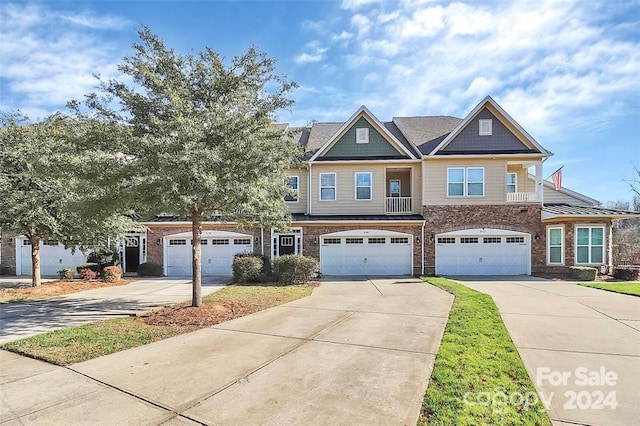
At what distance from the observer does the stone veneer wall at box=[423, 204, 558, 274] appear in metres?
18.6

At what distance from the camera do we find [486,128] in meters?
19.1

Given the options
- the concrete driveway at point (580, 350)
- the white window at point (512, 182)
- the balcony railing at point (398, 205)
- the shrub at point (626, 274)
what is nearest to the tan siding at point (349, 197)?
the balcony railing at point (398, 205)

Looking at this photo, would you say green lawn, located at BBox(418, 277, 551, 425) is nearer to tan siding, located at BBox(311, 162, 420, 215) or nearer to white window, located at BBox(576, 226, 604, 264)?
tan siding, located at BBox(311, 162, 420, 215)

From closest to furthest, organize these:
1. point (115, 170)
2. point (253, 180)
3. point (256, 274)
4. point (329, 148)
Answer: point (115, 170) < point (253, 180) < point (256, 274) < point (329, 148)

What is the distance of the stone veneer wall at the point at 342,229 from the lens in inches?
737

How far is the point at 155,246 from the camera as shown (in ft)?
63.8

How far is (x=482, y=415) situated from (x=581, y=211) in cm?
1872

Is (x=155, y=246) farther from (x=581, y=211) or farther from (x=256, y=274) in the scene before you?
(x=581, y=211)

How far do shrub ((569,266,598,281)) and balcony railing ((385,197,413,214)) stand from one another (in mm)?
8428

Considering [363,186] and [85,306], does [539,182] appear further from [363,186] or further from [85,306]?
[85,306]

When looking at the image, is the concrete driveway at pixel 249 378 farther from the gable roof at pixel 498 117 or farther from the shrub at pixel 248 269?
the gable roof at pixel 498 117

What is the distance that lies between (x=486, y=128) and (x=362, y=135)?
6.58 meters

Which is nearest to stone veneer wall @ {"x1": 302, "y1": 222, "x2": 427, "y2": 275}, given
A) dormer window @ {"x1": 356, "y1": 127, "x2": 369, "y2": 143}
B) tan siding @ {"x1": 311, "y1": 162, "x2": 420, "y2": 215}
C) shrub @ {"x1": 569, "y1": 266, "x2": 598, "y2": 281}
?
tan siding @ {"x1": 311, "y1": 162, "x2": 420, "y2": 215}

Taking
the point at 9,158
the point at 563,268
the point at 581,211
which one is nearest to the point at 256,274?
the point at 9,158
